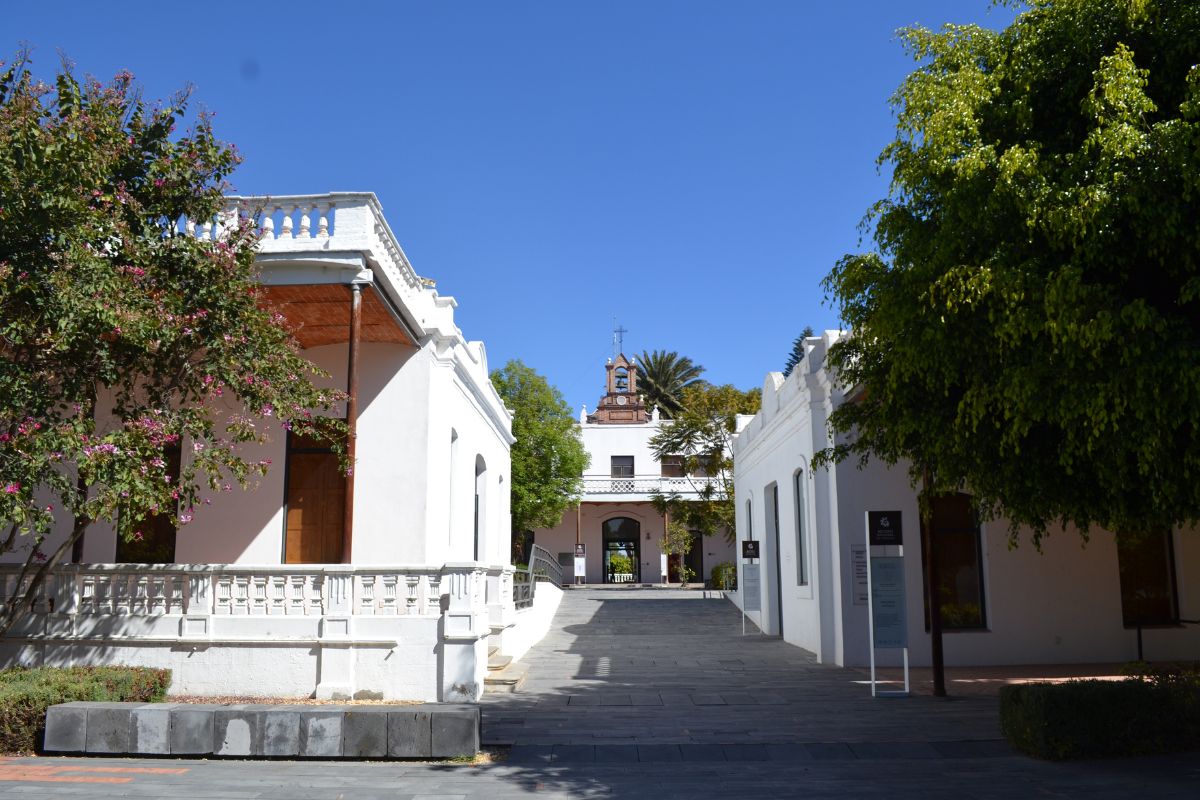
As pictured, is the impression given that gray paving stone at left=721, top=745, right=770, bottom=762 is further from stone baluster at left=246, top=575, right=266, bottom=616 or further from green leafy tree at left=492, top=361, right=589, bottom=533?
green leafy tree at left=492, top=361, right=589, bottom=533

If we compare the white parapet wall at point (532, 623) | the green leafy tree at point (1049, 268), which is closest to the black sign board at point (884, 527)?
the green leafy tree at point (1049, 268)

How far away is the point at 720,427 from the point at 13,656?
74.9 ft

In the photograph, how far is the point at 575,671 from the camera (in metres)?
13.7

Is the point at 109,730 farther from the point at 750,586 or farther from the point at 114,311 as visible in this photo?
the point at 750,586

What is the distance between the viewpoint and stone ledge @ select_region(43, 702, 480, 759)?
7836mm

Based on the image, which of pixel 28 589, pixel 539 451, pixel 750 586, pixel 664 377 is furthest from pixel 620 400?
pixel 28 589

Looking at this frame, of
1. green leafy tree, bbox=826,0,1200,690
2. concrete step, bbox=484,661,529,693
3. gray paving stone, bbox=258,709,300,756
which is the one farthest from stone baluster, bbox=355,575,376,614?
green leafy tree, bbox=826,0,1200,690

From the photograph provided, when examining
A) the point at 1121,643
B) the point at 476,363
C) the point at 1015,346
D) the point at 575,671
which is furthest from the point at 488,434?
the point at 1015,346

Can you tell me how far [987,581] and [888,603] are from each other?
3.80 metres

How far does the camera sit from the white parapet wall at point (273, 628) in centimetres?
987

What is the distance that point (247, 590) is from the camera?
10117 millimetres

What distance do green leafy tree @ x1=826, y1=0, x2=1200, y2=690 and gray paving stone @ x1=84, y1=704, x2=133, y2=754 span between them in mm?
7235

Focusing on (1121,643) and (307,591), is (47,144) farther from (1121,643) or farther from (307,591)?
(1121,643)

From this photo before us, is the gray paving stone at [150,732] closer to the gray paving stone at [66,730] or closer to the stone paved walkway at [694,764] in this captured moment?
the stone paved walkway at [694,764]
